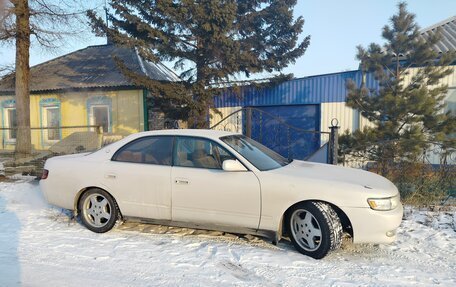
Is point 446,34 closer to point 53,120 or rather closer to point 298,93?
point 298,93

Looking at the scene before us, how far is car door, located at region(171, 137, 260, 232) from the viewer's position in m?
3.93

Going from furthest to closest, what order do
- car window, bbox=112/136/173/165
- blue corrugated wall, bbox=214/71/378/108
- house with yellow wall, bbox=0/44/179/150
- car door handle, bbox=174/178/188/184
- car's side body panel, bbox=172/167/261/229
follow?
house with yellow wall, bbox=0/44/179/150 < blue corrugated wall, bbox=214/71/378/108 < car window, bbox=112/136/173/165 < car door handle, bbox=174/178/188/184 < car's side body panel, bbox=172/167/261/229

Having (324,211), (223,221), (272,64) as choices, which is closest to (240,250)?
(223,221)

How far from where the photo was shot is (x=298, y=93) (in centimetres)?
1255

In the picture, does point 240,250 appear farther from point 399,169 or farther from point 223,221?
point 399,169

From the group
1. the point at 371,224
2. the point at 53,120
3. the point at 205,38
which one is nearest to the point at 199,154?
the point at 371,224

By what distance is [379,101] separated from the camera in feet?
25.3

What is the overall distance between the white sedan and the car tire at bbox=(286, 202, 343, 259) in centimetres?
1

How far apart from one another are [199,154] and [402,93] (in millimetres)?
5704

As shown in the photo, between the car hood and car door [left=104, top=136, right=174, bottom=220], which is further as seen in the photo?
car door [left=104, top=136, right=174, bottom=220]

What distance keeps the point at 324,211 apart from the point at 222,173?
1287mm

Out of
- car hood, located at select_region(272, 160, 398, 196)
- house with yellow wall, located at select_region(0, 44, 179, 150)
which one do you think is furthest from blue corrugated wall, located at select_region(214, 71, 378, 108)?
car hood, located at select_region(272, 160, 398, 196)

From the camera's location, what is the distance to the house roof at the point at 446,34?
10.7m

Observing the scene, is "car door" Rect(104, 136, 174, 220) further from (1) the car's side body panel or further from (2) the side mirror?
(2) the side mirror
